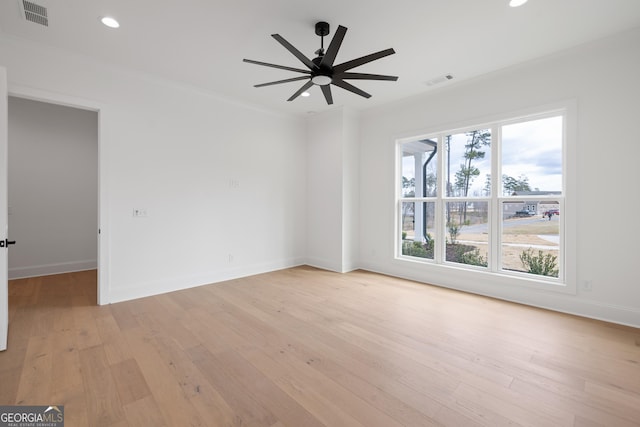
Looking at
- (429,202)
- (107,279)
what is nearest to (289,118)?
(429,202)

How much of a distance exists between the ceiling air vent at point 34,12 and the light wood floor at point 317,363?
9.76ft

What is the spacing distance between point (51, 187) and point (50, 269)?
1.43 metres

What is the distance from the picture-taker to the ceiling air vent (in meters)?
2.47

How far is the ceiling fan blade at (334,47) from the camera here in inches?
83.3

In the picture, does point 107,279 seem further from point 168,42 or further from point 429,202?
point 429,202

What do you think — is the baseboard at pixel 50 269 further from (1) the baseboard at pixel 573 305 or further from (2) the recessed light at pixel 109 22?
(1) the baseboard at pixel 573 305

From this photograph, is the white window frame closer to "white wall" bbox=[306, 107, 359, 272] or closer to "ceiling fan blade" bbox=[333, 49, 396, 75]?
"white wall" bbox=[306, 107, 359, 272]

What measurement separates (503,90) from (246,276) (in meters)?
4.70

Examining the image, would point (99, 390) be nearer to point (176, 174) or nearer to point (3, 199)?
point (3, 199)

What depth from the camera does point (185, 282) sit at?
4.22 metres

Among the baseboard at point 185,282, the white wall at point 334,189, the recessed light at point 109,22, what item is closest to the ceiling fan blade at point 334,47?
the recessed light at point 109,22

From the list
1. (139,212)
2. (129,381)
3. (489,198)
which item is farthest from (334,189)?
(129,381)

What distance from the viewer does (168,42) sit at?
3.05 metres

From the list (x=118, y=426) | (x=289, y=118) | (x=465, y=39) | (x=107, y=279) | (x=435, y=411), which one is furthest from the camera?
(x=289, y=118)
